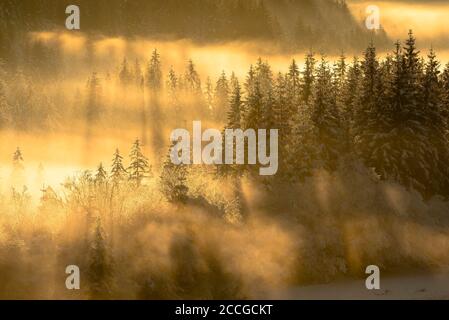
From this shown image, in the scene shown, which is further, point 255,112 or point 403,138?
point 255,112

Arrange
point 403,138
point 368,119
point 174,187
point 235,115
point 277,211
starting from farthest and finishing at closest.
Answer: point 235,115 → point 368,119 → point 403,138 → point 277,211 → point 174,187

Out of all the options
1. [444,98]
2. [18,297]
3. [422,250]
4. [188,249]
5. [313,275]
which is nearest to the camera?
[18,297]

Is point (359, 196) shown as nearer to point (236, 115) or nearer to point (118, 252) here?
point (236, 115)

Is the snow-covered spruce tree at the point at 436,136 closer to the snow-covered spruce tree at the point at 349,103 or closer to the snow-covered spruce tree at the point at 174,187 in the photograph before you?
the snow-covered spruce tree at the point at 349,103

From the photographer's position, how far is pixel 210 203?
57094 mm

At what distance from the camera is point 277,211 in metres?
60.8

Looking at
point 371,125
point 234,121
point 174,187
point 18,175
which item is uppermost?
point 18,175

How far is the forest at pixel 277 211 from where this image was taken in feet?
164

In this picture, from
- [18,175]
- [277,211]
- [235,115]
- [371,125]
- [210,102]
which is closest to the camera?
[277,211]

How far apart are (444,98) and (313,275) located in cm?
2317

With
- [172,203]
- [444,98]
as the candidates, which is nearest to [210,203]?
[172,203]

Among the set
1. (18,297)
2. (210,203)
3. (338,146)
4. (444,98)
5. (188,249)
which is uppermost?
(444,98)

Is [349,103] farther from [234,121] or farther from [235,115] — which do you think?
[234,121]

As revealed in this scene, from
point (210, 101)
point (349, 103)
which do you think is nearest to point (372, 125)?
point (349, 103)
